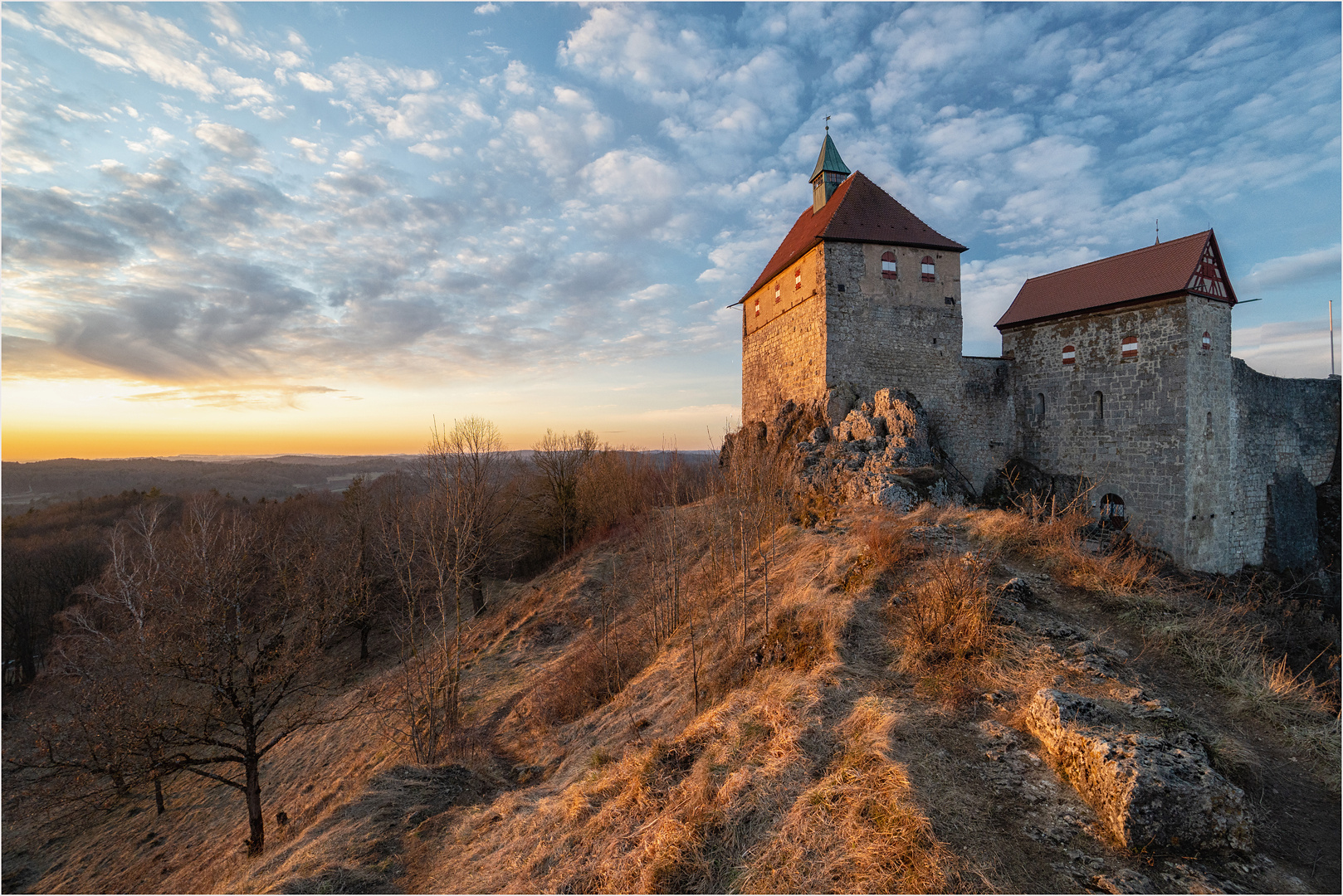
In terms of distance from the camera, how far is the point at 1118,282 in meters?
20.3

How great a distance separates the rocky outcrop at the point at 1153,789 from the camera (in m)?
4.26

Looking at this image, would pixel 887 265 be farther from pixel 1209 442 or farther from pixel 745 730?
pixel 745 730

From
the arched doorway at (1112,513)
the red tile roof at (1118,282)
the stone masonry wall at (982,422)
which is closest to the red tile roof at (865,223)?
the red tile roof at (1118,282)

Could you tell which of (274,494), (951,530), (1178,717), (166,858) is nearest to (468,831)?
(1178,717)

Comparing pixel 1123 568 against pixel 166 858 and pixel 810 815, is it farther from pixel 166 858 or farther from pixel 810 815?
pixel 166 858

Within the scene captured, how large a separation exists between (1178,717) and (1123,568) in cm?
402

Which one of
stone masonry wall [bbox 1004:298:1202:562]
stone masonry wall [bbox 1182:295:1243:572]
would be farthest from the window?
stone masonry wall [bbox 1182:295:1243:572]

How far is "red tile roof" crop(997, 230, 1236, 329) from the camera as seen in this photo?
736 inches

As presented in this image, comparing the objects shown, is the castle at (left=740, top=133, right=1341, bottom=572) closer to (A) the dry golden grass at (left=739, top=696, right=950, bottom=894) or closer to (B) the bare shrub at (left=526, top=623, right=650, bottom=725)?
(B) the bare shrub at (left=526, top=623, right=650, bottom=725)

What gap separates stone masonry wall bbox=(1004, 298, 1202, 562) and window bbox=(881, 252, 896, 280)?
665cm

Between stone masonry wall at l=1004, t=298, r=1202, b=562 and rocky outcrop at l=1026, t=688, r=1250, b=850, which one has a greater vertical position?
stone masonry wall at l=1004, t=298, r=1202, b=562

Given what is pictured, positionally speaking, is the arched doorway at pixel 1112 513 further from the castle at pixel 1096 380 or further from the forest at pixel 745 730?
the forest at pixel 745 730

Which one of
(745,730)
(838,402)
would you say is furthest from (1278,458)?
(745,730)

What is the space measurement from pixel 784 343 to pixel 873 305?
4.26m
